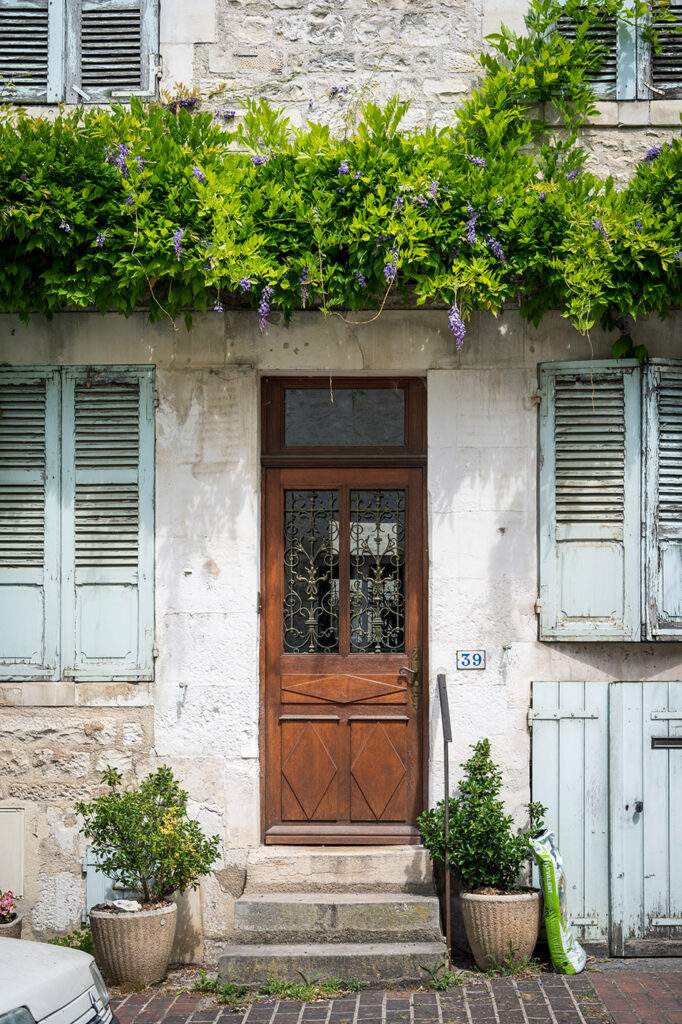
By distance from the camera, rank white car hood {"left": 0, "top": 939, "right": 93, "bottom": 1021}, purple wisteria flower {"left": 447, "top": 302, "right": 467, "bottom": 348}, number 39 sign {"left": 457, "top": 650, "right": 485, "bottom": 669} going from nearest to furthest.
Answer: white car hood {"left": 0, "top": 939, "right": 93, "bottom": 1021}, purple wisteria flower {"left": 447, "top": 302, "right": 467, "bottom": 348}, number 39 sign {"left": 457, "top": 650, "right": 485, "bottom": 669}

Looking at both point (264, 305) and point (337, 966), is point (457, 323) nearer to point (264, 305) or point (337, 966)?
point (264, 305)

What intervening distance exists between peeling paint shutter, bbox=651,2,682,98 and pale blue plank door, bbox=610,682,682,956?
3.71 m

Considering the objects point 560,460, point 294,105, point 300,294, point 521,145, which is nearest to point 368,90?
point 294,105

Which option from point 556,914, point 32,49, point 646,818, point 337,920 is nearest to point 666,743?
point 646,818

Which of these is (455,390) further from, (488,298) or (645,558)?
(645,558)

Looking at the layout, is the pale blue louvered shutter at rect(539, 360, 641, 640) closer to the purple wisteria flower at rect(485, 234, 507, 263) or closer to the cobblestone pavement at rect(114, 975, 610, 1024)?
the purple wisteria flower at rect(485, 234, 507, 263)

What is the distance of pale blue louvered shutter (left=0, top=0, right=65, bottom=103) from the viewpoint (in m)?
6.49

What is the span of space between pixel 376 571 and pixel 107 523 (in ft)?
5.59

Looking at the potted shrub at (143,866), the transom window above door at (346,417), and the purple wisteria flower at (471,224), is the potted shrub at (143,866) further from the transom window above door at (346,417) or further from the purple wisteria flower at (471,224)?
the purple wisteria flower at (471,224)

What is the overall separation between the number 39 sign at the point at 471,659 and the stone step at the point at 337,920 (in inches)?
53.5

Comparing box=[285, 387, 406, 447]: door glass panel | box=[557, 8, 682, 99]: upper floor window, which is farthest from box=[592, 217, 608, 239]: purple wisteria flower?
box=[285, 387, 406, 447]: door glass panel

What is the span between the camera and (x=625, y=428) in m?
6.34

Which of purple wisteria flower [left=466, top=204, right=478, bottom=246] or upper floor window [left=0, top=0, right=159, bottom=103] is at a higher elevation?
upper floor window [left=0, top=0, right=159, bottom=103]

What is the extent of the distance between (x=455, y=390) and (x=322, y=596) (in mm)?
1539
